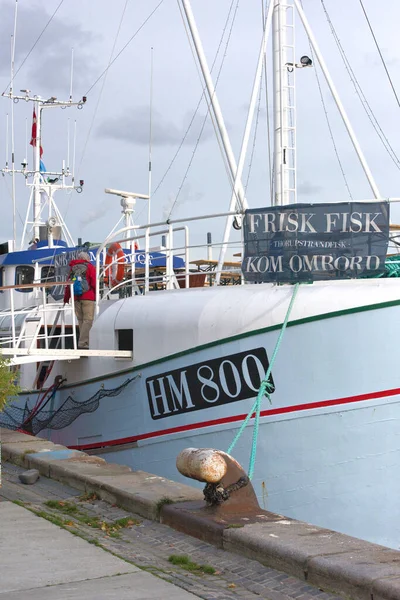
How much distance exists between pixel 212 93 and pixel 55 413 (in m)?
5.96

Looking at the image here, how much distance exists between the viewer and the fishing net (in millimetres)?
11438

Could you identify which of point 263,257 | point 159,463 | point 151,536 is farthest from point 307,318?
point 151,536

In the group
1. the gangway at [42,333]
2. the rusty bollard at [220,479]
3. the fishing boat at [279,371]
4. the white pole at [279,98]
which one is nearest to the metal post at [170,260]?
the fishing boat at [279,371]

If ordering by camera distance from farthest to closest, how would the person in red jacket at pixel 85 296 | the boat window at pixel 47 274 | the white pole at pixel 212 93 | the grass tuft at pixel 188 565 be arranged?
the boat window at pixel 47 274 → the white pole at pixel 212 93 → the person in red jacket at pixel 85 296 → the grass tuft at pixel 188 565

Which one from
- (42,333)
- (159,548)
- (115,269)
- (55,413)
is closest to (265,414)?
(159,548)

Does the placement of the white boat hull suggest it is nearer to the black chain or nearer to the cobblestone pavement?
the cobblestone pavement

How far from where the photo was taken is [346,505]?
343 inches

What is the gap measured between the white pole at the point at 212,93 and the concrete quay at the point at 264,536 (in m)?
6.85

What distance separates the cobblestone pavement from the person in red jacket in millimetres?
4566

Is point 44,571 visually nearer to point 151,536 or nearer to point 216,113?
point 151,536

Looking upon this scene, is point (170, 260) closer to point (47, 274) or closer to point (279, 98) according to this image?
point (279, 98)

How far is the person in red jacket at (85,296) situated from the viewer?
40.3ft

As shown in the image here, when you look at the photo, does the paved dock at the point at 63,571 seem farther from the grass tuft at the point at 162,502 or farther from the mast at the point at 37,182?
the mast at the point at 37,182

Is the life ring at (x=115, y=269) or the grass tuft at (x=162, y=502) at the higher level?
the life ring at (x=115, y=269)
